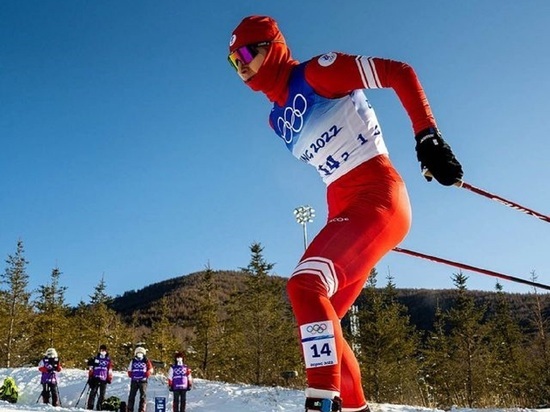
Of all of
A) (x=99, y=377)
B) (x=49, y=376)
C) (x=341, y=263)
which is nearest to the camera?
(x=341, y=263)

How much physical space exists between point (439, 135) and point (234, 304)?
3328 cm

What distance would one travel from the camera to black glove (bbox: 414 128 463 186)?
220 cm

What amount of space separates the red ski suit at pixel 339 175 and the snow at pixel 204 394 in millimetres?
10326

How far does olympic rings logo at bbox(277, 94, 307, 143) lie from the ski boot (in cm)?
140

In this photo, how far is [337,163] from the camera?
8.75 feet

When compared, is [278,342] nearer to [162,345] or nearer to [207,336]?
[207,336]

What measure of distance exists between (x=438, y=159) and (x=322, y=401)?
3.53 feet

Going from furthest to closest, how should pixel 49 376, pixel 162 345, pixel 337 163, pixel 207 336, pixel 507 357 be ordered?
pixel 507 357, pixel 162 345, pixel 207 336, pixel 49 376, pixel 337 163

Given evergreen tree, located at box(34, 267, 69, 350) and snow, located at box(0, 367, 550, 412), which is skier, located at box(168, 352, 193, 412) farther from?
evergreen tree, located at box(34, 267, 69, 350)

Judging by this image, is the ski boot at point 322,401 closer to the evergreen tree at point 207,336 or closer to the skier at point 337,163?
the skier at point 337,163

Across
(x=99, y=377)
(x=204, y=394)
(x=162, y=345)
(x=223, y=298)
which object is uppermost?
(x=223, y=298)

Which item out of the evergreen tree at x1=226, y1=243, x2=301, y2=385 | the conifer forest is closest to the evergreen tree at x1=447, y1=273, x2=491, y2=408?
the conifer forest

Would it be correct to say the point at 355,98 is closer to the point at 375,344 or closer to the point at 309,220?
the point at 375,344

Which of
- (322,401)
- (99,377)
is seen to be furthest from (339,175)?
(99,377)
